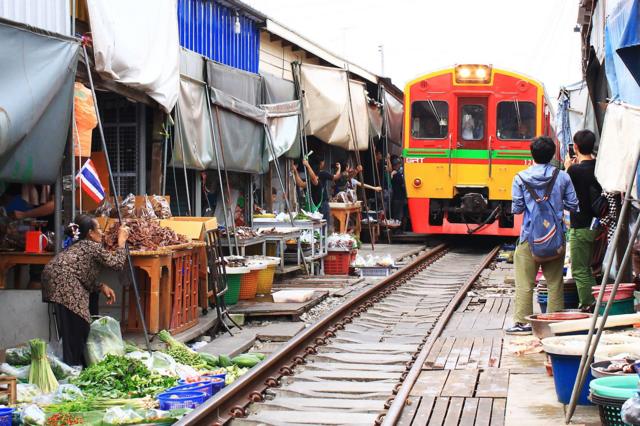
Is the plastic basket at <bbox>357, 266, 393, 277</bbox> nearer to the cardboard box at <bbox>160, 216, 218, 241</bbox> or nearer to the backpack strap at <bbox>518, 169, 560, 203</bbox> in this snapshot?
the cardboard box at <bbox>160, 216, 218, 241</bbox>

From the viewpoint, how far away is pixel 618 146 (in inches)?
270

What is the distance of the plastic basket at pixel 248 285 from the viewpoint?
1212cm

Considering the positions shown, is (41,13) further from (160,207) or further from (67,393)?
(67,393)

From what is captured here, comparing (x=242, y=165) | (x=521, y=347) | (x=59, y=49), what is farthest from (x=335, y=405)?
(x=242, y=165)

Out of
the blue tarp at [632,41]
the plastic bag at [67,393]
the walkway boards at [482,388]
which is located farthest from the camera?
the plastic bag at [67,393]

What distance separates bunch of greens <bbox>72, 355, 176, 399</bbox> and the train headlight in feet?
43.7

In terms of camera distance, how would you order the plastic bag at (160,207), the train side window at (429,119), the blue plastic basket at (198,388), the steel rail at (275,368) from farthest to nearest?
the train side window at (429,119), the plastic bag at (160,207), the blue plastic basket at (198,388), the steel rail at (275,368)

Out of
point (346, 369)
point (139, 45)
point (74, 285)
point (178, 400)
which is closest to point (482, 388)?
point (346, 369)

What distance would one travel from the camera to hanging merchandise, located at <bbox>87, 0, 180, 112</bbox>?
958cm

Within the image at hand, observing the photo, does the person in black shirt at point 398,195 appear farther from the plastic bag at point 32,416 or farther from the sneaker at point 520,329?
the plastic bag at point 32,416

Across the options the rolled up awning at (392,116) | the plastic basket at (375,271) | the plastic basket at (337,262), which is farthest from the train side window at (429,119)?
the rolled up awning at (392,116)

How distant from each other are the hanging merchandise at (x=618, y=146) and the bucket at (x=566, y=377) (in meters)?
1.44

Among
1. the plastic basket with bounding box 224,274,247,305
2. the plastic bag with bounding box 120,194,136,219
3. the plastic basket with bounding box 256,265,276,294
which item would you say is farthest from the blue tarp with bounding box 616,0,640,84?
the plastic basket with bounding box 256,265,276,294

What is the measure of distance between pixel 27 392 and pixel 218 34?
8.66 metres
